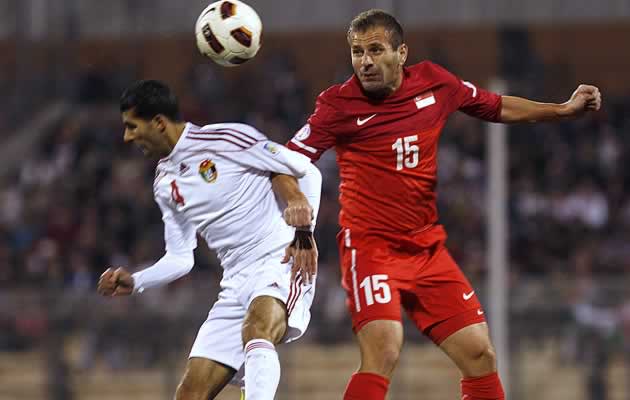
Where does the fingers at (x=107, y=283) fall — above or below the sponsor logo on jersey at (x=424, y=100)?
below

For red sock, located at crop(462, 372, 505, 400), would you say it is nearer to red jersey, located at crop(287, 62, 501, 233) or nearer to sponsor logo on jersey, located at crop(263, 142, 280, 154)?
red jersey, located at crop(287, 62, 501, 233)

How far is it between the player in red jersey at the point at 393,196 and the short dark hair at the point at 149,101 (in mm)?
600

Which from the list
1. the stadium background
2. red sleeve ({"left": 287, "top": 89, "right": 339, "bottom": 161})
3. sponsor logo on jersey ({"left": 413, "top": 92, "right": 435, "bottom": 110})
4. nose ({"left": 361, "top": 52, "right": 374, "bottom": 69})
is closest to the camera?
nose ({"left": 361, "top": 52, "right": 374, "bottom": 69})

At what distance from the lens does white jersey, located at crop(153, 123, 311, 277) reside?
18.3 ft

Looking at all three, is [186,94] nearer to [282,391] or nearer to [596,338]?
[282,391]

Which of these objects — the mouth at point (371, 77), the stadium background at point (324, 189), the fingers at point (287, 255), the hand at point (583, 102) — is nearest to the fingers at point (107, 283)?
the fingers at point (287, 255)

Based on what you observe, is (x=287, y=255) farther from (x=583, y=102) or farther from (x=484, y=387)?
(x=583, y=102)

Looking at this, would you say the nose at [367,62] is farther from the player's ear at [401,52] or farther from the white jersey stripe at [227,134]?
the white jersey stripe at [227,134]

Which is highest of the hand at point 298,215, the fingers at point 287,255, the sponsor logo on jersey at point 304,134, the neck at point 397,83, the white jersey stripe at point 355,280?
the neck at point 397,83

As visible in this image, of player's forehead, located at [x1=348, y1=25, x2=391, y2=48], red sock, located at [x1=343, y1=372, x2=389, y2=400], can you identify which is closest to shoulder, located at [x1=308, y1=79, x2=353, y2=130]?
player's forehead, located at [x1=348, y1=25, x2=391, y2=48]

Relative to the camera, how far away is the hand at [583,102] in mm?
5887

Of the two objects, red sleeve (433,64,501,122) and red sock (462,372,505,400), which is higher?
red sleeve (433,64,501,122)

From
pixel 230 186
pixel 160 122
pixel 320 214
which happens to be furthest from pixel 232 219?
pixel 320 214

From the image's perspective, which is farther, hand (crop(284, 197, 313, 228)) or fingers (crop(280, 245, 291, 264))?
fingers (crop(280, 245, 291, 264))
